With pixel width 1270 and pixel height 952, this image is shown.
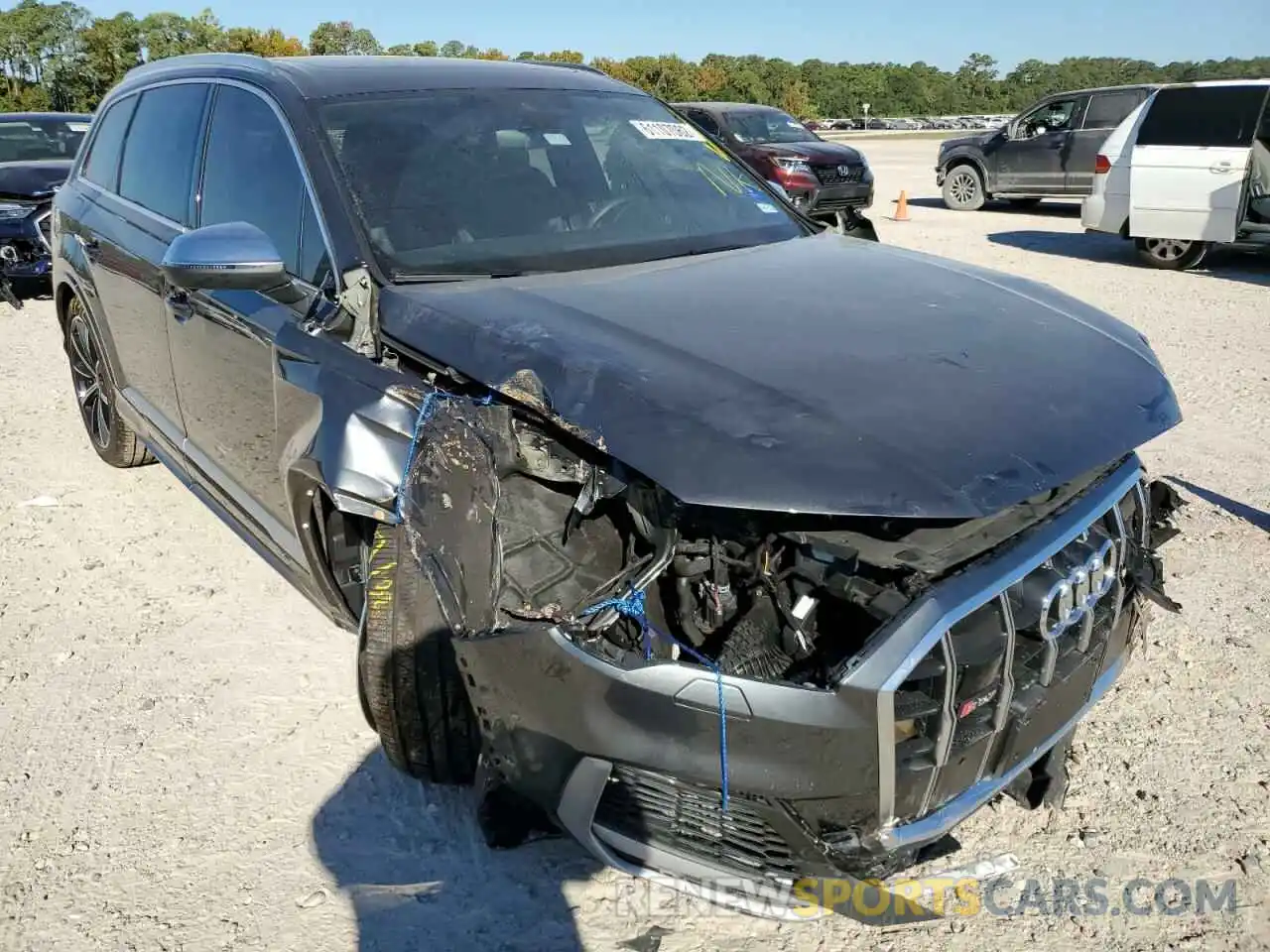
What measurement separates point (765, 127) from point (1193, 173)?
6.75m

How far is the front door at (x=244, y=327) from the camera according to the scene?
2.93 m

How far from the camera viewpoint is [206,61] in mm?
3809

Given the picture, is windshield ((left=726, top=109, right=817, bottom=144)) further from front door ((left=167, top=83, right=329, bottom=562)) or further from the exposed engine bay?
the exposed engine bay

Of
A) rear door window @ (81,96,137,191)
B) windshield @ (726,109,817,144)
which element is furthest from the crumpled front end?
windshield @ (726,109,817,144)

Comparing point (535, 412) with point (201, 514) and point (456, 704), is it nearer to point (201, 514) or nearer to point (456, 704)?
point (456, 704)

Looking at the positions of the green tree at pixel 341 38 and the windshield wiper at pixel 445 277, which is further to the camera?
the green tree at pixel 341 38

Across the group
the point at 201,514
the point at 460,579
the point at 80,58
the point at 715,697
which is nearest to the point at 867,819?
the point at 715,697

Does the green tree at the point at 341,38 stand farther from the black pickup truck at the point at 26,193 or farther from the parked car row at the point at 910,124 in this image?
the black pickup truck at the point at 26,193

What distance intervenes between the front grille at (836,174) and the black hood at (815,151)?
0.18 feet

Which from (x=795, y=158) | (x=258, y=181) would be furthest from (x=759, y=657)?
(x=795, y=158)

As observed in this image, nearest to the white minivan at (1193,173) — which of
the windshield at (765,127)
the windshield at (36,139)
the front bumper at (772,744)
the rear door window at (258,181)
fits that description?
the windshield at (765,127)

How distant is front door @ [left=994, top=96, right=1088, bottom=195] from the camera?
14445 millimetres

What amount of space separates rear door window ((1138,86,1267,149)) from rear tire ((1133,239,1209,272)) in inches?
37.8

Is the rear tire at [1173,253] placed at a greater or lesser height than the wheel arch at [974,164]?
lesser
